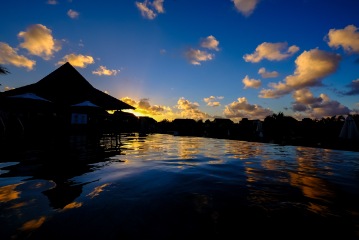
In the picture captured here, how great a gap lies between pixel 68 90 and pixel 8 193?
24.0 m

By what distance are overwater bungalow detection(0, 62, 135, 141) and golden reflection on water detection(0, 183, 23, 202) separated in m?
13.4

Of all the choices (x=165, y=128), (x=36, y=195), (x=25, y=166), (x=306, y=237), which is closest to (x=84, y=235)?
(x=36, y=195)

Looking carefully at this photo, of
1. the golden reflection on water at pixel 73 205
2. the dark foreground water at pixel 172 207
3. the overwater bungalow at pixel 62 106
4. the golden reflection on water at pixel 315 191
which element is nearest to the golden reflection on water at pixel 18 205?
the dark foreground water at pixel 172 207

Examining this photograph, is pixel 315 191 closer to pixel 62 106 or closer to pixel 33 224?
pixel 33 224

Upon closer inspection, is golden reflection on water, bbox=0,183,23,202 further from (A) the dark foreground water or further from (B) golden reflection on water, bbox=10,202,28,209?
(B) golden reflection on water, bbox=10,202,28,209

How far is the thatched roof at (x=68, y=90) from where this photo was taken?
72.7 feet

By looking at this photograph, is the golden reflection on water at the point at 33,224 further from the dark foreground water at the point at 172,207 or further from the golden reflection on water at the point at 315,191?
the golden reflection on water at the point at 315,191

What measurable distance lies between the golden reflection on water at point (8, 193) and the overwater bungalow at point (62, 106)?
1339 centimetres

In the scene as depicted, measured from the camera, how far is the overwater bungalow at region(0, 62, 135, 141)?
48.3 feet

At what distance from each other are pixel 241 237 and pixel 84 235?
1.27 m

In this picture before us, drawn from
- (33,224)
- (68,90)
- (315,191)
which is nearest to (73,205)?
(33,224)

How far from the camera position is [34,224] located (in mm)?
1772

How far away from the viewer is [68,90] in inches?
930

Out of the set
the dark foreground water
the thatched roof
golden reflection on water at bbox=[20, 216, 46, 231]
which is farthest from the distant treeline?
golden reflection on water at bbox=[20, 216, 46, 231]
